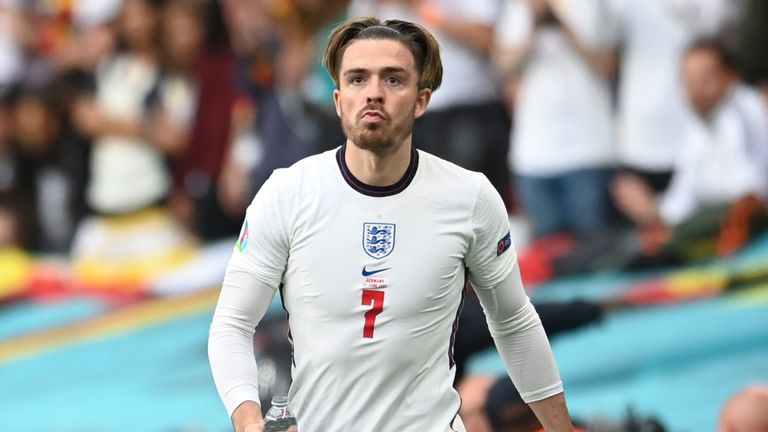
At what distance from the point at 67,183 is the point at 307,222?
662cm

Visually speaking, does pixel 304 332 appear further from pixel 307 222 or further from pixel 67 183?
pixel 67 183

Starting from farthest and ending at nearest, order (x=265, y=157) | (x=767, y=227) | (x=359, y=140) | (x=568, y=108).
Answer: (x=265, y=157)
(x=568, y=108)
(x=767, y=227)
(x=359, y=140)

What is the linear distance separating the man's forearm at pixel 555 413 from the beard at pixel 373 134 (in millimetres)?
819

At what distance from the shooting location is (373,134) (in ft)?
10.8

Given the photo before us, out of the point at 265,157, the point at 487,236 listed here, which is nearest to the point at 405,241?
the point at 487,236

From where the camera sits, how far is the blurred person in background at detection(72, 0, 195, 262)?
30.4ft

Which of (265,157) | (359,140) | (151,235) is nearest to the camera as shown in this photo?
(359,140)

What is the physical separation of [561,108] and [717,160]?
35.5 inches

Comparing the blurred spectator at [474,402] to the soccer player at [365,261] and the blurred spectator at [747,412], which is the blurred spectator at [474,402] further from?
the soccer player at [365,261]

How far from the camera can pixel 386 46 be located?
337cm

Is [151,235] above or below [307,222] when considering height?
below

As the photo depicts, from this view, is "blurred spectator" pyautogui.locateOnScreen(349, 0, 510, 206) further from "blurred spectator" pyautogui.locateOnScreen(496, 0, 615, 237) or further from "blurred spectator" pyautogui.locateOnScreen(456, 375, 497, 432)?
"blurred spectator" pyautogui.locateOnScreen(456, 375, 497, 432)

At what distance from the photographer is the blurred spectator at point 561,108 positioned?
24.7ft

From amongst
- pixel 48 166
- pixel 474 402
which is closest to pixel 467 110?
pixel 474 402
